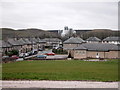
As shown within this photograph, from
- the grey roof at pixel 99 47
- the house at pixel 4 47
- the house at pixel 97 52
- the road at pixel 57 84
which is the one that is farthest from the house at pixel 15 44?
the road at pixel 57 84

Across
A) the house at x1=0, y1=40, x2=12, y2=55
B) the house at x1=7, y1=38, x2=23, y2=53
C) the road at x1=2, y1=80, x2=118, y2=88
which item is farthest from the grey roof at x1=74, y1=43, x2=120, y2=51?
the road at x1=2, y1=80, x2=118, y2=88

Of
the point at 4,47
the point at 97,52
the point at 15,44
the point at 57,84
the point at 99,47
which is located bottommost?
the point at 57,84

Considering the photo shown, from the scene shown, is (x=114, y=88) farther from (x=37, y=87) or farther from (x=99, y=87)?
(x=37, y=87)

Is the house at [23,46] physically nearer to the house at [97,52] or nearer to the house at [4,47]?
the house at [4,47]

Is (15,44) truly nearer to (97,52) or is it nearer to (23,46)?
(23,46)

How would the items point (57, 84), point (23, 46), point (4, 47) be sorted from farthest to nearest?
point (23, 46)
point (4, 47)
point (57, 84)

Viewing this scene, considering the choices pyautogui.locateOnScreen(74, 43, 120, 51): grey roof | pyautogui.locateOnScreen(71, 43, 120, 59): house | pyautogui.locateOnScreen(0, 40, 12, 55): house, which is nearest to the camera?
pyautogui.locateOnScreen(71, 43, 120, 59): house

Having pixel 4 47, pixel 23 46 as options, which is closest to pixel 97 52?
pixel 4 47

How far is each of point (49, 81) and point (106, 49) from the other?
23703 mm

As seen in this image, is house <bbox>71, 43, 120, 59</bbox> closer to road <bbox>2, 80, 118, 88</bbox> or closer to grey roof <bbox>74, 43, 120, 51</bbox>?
grey roof <bbox>74, 43, 120, 51</bbox>

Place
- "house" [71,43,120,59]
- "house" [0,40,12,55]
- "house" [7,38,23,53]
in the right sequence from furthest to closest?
"house" [7,38,23,53] < "house" [0,40,12,55] < "house" [71,43,120,59]

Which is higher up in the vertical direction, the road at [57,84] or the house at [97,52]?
the house at [97,52]

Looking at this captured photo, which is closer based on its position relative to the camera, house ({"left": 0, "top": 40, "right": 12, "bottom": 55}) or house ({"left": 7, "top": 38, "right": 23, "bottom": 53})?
house ({"left": 0, "top": 40, "right": 12, "bottom": 55})

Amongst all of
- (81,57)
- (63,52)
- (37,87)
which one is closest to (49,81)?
(37,87)
